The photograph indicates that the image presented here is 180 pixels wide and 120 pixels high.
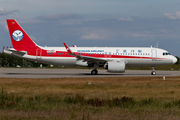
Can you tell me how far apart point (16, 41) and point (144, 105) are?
29.2 m

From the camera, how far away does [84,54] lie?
1453 inches

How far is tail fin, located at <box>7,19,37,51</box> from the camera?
37.5 metres

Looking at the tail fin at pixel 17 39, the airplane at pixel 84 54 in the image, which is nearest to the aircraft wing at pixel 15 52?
the airplane at pixel 84 54

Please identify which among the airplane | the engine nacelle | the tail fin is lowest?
the engine nacelle

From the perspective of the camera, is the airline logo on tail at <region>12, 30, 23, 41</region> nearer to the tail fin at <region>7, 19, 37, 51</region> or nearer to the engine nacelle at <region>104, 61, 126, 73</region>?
the tail fin at <region>7, 19, 37, 51</region>

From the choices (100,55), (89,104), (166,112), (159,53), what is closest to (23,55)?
(100,55)

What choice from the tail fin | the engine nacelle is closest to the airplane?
the tail fin

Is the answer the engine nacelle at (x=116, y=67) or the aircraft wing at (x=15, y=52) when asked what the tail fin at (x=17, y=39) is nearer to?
the aircraft wing at (x=15, y=52)

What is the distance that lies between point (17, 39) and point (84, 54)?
1005 cm

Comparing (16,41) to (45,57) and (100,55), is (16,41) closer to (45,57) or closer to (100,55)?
(45,57)

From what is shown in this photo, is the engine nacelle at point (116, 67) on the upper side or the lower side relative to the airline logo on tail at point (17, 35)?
lower

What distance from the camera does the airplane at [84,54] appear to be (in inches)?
1435

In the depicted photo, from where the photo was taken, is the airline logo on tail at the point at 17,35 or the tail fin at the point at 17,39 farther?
the airline logo on tail at the point at 17,35

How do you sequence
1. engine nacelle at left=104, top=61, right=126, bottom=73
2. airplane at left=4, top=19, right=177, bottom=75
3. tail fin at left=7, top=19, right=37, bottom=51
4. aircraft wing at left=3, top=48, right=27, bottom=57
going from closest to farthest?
engine nacelle at left=104, top=61, right=126, bottom=73 < airplane at left=4, top=19, right=177, bottom=75 < aircraft wing at left=3, top=48, right=27, bottom=57 < tail fin at left=7, top=19, right=37, bottom=51
